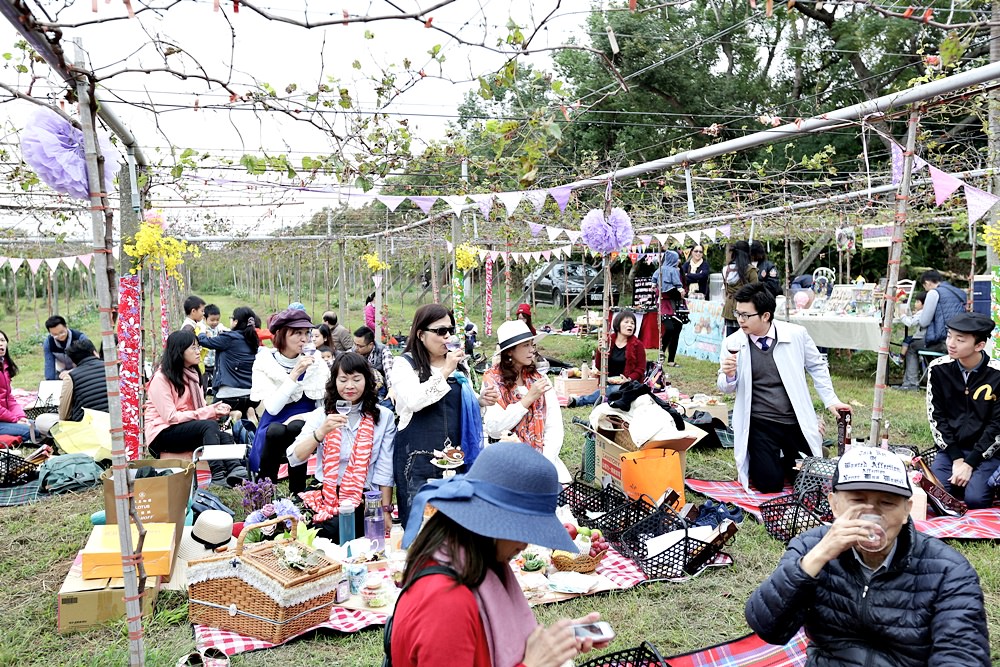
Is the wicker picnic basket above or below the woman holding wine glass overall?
below

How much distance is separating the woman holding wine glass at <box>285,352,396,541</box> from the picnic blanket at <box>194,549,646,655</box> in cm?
92

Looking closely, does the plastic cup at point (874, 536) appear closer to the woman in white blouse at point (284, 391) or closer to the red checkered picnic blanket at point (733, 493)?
the red checkered picnic blanket at point (733, 493)

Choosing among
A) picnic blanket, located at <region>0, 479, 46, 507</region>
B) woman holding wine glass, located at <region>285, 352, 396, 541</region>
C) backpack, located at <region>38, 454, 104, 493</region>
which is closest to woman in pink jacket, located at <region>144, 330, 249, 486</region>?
backpack, located at <region>38, 454, 104, 493</region>

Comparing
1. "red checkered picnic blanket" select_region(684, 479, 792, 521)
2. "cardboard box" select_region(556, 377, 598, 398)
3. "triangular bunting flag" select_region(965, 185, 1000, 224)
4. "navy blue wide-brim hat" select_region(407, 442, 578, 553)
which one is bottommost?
"cardboard box" select_region(556, 377, 598, 398)

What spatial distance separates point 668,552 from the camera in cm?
415

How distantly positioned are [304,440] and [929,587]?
3.70 meters

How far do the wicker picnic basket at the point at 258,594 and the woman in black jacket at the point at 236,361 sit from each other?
4.19 metres

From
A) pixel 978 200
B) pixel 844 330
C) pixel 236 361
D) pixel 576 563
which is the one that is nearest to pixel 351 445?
pixel 576 563

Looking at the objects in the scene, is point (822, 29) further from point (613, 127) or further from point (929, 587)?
point (929, 587)

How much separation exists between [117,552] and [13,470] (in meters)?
3.08

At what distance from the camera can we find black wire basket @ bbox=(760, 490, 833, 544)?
460 cm

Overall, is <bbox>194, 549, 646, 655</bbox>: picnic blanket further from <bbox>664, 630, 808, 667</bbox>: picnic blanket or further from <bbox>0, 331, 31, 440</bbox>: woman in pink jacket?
<bbox>0, 331, 31, 440</bbox>: woman in pink jacket

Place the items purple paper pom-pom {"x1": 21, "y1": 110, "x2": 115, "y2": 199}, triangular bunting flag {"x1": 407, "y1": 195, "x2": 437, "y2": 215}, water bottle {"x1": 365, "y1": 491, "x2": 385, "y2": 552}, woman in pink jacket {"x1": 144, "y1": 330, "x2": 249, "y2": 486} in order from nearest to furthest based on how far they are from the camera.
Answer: purple paper pom-pom {"x1": 21, "y1": 110, "x2": 115, "y2": 199} → water bottle {"x1": 365, "y1": 491, "x2": 385, "y2": 552} → woman in pink jacket {"x1": 144, "y1": 330, "x2": 249, "y2": 486} → triangular bunting flag {"x1": 407, "y1": 195, "x2": 437, "y2": 215}

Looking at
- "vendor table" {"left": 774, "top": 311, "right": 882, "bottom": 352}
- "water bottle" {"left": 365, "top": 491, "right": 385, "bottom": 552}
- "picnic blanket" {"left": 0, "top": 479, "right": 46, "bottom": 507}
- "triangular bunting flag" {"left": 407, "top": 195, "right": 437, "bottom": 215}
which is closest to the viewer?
"water bottle" {"left": 365, "top": 491, "right": 385, "bottom": 552}
